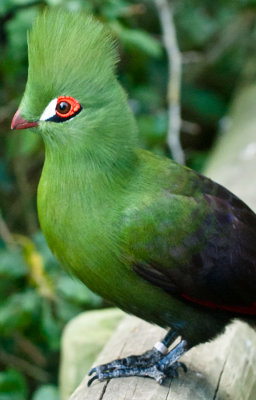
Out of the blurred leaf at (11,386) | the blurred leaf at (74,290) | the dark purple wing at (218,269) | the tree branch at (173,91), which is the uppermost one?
the tree branch at (173,91)

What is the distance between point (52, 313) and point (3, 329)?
1.22 ft

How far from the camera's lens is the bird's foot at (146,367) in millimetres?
2293

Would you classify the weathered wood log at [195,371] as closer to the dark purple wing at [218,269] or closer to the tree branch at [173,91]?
the dark purple wing at [218,269]

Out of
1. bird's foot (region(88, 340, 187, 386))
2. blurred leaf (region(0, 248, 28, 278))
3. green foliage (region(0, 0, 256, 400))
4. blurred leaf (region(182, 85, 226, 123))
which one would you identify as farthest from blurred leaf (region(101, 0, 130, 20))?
bird's foot (region(88, 340, 187, 386))

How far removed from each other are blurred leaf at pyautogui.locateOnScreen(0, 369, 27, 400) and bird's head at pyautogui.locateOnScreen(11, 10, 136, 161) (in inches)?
62.8

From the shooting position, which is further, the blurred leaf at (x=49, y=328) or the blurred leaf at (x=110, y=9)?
the blurred leaf at (x=110, y=9)

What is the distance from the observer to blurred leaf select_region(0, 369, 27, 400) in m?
3.32

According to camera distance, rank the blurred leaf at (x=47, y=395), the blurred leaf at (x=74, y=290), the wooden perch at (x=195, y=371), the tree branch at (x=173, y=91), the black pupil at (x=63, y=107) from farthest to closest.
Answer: the tree branch at (x=173, y=91) < the blurred leaf at (x=74, y=290) < the blurred leaf at (x=47, y=395) < the wooden perch at (x=195, y=371) < the black pupil at (x=63, y=107)

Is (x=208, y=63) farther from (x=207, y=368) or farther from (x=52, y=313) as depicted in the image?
(x=207, y=368)

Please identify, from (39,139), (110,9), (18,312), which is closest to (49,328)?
(18,312)

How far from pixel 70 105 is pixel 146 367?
0.95 meters

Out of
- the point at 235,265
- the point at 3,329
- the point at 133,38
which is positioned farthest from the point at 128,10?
the point at 235,265

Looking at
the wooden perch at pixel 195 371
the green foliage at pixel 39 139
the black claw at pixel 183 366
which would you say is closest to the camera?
the wooden perch at pixel 195 371

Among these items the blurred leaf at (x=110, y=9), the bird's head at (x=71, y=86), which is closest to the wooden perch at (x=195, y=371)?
the bird's head at (x=71, y=86)
